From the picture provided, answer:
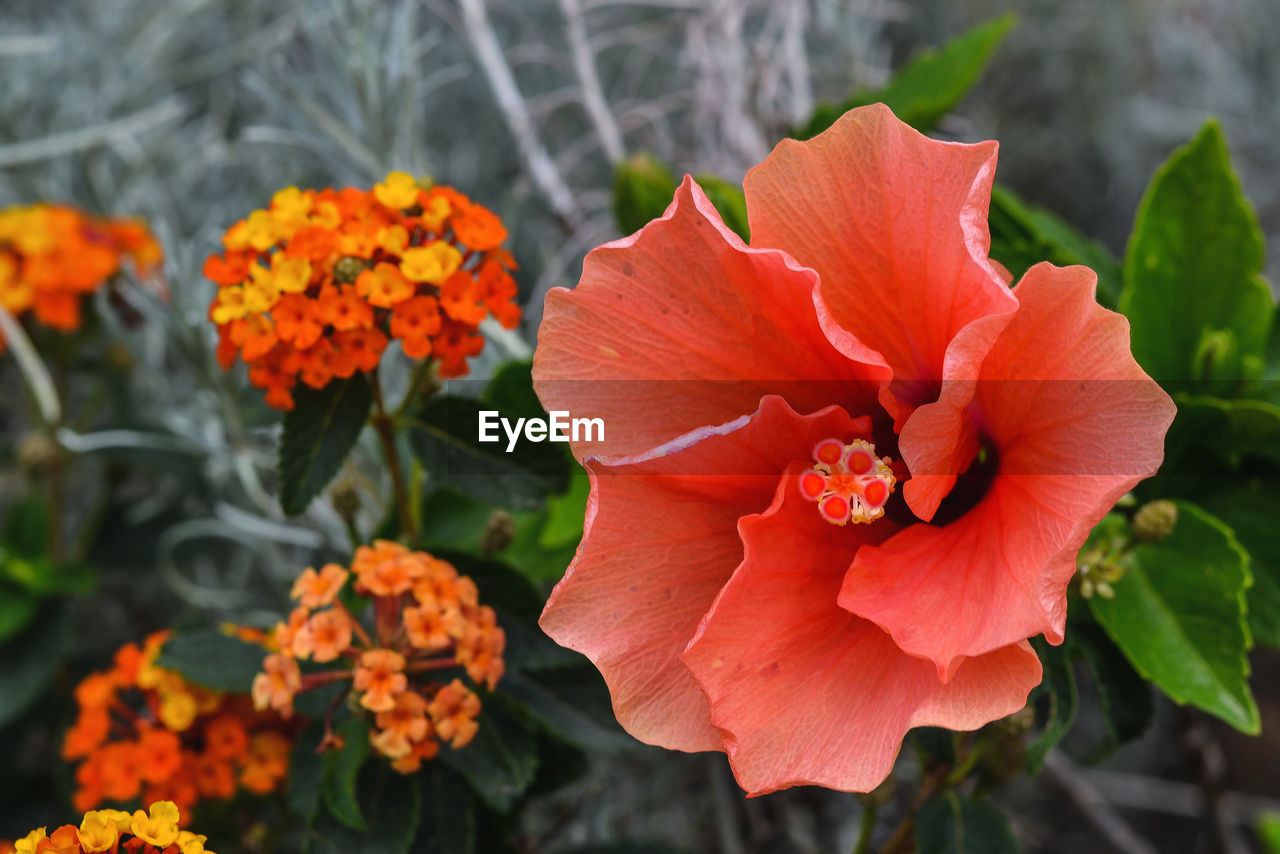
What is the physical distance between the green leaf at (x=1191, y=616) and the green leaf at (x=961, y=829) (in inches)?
5.9

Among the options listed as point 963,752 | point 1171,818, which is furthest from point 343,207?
point 1171,818

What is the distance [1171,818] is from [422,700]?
5.43 feet

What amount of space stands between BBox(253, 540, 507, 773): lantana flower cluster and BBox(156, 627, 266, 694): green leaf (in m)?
0.07

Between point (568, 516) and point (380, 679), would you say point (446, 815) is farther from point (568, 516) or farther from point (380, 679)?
point (568, 516)

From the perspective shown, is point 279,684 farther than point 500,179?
No

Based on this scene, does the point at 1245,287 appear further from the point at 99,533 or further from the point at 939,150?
the point at 99,533

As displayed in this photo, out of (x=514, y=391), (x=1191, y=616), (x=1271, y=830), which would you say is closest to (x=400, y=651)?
(x=514, y=391)

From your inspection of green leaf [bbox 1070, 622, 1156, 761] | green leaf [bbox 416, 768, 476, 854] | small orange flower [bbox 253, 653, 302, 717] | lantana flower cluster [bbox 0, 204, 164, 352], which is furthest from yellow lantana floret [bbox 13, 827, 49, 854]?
lantana flower cluster [bbox 0, 204, 164, 352]

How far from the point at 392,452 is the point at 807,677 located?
0.40 m

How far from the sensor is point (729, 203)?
897 millimetres

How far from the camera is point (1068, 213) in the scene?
218cm

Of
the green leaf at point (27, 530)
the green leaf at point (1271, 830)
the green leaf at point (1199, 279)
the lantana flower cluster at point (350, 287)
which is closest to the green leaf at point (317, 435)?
the lantana flower cluster at point (350, 287)

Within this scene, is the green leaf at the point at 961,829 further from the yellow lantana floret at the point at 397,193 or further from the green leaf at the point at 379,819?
the yellow lantana floret at the point at 397,193

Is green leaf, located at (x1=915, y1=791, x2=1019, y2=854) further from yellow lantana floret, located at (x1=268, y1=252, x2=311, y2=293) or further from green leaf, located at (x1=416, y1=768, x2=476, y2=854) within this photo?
yellow lantana floret, located at (x1=268, y1=252, x2=311, y2=293)
